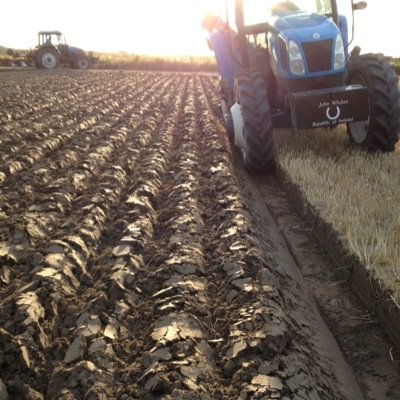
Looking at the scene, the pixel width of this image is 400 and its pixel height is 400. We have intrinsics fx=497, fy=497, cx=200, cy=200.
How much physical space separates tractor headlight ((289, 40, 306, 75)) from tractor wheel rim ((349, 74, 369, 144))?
2.13 feet

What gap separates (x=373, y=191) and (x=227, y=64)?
10.4 ft

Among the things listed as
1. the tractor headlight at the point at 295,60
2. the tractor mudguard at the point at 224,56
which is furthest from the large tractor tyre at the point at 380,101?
the tractor mudguard at the point at 224,56

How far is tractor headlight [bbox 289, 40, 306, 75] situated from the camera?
186 inches

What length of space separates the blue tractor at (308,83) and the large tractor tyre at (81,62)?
2026 centimetres

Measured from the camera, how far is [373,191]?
3854 mm

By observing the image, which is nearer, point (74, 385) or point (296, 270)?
point (74, 385)

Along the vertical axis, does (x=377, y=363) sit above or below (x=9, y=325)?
below

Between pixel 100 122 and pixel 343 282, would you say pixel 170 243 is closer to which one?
pixel 343 282

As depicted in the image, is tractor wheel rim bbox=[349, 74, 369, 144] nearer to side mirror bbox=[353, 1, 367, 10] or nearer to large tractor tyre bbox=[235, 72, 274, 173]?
side mirror bbox=[353, 1, 367, 10]

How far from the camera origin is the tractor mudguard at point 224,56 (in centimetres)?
632

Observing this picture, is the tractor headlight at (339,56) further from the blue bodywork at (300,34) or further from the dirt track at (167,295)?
the dirt track at (167,295)

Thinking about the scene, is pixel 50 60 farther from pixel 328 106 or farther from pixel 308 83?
pixel 328 106

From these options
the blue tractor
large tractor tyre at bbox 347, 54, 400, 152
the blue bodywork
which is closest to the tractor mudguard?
the blue tractor

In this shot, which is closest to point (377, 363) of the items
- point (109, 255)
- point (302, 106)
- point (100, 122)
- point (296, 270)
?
point (296, 270)
